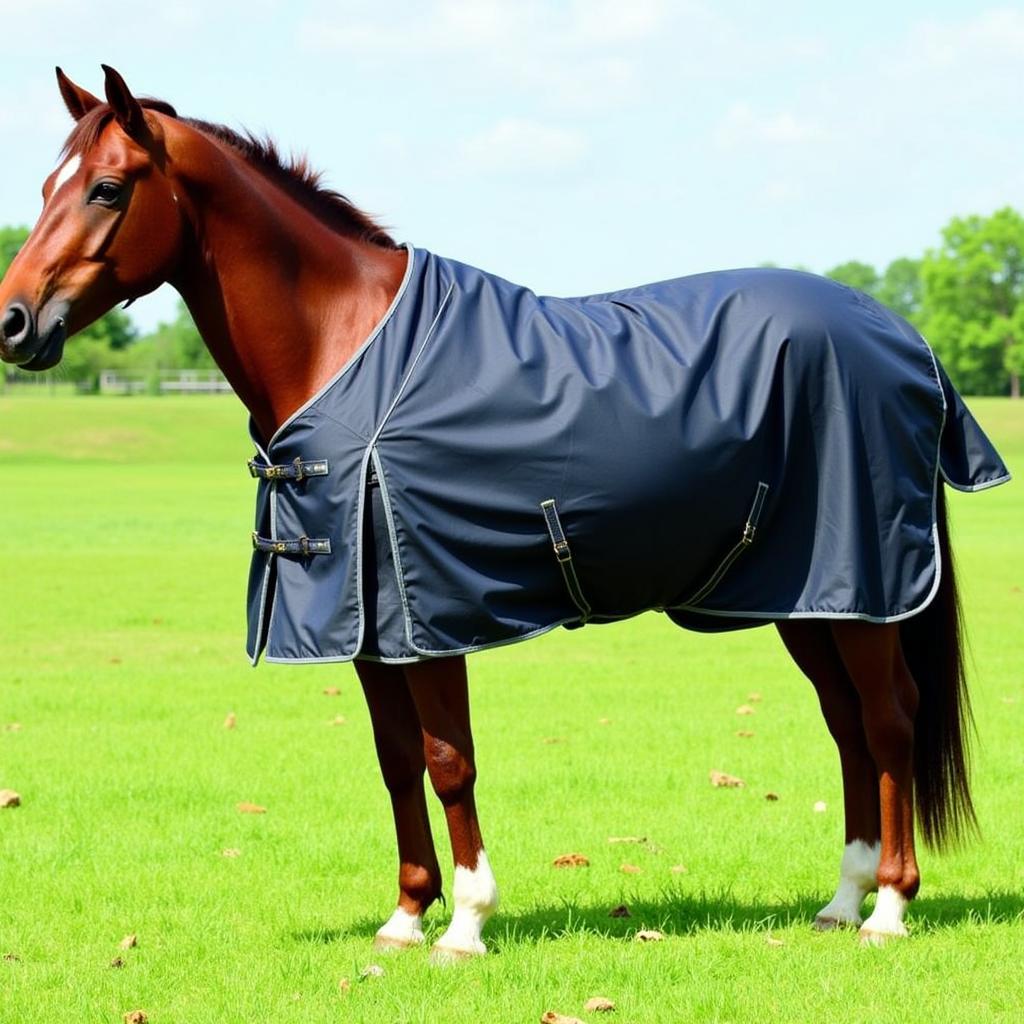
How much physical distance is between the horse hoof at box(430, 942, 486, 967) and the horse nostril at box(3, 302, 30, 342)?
233 cm

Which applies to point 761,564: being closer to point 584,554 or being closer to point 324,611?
point 584,554

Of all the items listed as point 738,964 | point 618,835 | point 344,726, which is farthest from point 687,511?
point 344,726

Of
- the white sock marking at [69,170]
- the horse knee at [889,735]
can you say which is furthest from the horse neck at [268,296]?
the horse knee at [889,735]

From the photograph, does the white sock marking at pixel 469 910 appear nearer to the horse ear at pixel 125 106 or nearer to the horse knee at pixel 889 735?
the horse knee at pixel 889 735

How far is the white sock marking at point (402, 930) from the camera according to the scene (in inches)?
199

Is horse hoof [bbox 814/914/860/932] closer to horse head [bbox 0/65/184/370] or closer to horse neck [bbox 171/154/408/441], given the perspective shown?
horse neck [bbox 171/154/408/441]

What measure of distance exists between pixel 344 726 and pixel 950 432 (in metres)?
5.17

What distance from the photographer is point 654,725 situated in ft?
30.3

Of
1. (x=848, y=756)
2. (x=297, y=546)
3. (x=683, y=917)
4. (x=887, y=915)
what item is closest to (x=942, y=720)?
(x=848, y=756)

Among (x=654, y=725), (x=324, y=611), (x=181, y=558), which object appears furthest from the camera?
(x=181, y=558)

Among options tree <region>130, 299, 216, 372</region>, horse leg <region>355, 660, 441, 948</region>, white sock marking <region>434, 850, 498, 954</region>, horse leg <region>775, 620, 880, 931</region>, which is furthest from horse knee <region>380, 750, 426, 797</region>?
tree <region>130, 299, 216, 372</region>

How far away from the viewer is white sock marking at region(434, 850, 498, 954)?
4.88 metres

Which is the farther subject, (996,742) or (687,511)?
(996,742)

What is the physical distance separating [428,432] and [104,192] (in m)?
1.24
